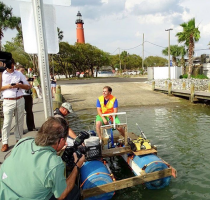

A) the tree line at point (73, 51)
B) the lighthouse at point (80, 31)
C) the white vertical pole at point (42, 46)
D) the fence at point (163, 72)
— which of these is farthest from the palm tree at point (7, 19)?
the lighthouse at point (80, 31)

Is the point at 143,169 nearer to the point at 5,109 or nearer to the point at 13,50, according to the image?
the point at 5,109

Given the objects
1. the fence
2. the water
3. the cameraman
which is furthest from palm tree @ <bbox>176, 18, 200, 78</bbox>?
the cameraman

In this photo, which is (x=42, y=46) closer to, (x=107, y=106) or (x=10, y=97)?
(x=10, y=97)

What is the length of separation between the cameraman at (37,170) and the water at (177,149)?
2.61 metres

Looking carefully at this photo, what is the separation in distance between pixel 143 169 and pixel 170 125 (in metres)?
6.24

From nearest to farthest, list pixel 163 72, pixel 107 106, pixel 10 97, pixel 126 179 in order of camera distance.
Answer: pixel 126 179 < pixel 10 97 < pixel 107 106 < pixel 163 72

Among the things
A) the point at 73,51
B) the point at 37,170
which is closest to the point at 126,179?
the point at 37,170

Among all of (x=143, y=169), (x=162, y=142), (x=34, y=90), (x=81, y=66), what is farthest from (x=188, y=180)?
(x=81, y=66)

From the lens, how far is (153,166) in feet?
13.9

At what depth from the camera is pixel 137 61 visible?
88250 millimetres

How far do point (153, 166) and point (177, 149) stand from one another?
118 inches

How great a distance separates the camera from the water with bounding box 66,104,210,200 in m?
4.48

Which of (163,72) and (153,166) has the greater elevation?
(163,72)

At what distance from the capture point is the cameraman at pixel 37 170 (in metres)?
2.15
